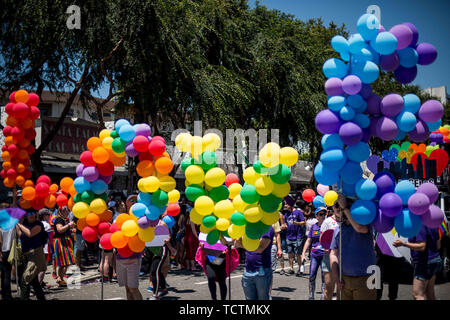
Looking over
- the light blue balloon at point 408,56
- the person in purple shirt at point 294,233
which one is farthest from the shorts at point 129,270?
the person in purple shirt at point 294,233

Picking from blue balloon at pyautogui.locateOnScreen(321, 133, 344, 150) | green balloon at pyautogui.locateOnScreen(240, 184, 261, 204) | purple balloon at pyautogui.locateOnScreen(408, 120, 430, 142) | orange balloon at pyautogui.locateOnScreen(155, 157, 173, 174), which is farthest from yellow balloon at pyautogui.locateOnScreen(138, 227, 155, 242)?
purple balloon at pyautogui.locateOnScreen(408, 120, 430, 142)

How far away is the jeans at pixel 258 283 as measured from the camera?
523 centimetres

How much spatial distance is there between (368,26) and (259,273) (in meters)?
3.04

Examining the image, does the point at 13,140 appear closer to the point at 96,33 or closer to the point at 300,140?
the point at 96,33

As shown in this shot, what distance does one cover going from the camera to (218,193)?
5.59m

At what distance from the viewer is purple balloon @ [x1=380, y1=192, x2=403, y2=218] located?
4.23 metres

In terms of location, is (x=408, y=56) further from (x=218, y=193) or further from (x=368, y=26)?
(x=218, y=193)

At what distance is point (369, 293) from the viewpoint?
15.2 ft

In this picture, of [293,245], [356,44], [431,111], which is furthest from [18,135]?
[431,111]

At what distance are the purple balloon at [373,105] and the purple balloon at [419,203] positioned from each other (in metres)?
0.94

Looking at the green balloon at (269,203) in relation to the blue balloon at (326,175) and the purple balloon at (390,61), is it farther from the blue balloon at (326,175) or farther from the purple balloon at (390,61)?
the purple balloon at (390,61)

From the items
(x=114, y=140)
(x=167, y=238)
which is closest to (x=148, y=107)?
(x=167, y=238)

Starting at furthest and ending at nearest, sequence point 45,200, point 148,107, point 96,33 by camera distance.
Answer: point 148,107, point 96,33, point 45,200
